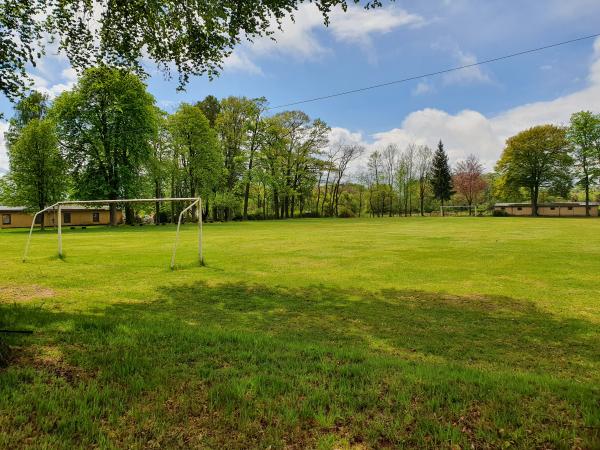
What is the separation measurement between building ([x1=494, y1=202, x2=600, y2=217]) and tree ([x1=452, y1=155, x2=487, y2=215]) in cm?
816

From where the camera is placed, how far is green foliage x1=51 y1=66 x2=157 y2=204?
123 ft

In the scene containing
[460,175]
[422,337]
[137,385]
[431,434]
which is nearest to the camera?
[431,434]

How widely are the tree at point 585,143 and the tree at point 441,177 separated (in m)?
20.9

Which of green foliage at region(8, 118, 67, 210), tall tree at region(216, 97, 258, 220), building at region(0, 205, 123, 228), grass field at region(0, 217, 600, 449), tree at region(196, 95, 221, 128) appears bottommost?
grass field at region(0, 217, 600, 449)

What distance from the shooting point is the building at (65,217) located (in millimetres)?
47750

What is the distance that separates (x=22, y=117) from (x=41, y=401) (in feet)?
185

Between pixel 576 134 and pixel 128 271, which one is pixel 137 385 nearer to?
pixel 128 271

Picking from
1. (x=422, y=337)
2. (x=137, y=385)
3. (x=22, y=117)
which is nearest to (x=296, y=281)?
(x=422, y=337)

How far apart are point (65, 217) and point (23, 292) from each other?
5133 cm

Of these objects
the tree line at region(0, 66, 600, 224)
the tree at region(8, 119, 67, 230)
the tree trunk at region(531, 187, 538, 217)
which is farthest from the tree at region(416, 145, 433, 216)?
the tree at region(8, 119, 67, 230)

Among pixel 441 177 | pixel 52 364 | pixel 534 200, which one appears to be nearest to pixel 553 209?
pixel 534 200

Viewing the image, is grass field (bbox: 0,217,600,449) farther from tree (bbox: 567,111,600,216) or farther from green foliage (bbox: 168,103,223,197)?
tree (bbox: 567,111,600,216)

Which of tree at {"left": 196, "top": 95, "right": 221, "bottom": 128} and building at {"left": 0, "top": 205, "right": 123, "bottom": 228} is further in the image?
tree at {"left": 196, "top": 95, "right": 221, "bottom": 128}

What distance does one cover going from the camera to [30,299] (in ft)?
26.0
